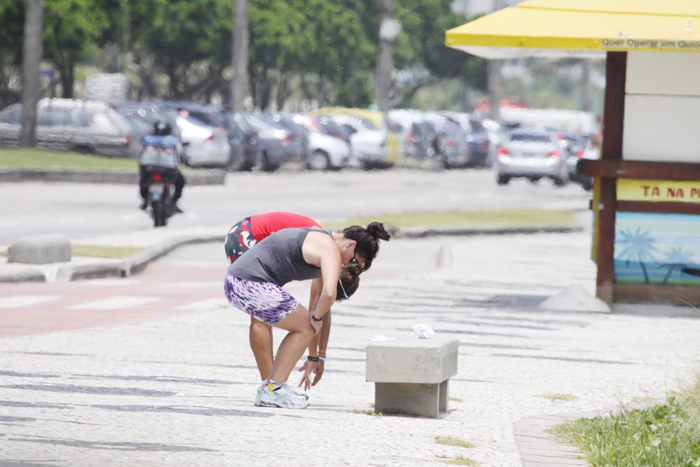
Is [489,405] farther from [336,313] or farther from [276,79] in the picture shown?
[276,79]

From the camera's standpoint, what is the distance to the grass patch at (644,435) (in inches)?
287

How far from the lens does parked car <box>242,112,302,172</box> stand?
42.3 metres

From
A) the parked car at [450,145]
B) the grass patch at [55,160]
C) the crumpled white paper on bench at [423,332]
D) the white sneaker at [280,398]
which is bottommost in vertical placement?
the parked car at [450,145]

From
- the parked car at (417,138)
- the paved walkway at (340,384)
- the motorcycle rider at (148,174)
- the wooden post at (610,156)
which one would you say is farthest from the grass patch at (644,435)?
the parked car at (417,138)

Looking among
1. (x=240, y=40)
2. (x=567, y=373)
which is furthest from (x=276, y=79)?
(x=567, y=373)

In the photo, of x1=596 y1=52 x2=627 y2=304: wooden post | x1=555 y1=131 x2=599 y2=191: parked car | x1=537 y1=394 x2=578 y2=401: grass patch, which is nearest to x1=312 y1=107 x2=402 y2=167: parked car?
Answer: x1=555 y1=131 x2=599 y2=191: parked car

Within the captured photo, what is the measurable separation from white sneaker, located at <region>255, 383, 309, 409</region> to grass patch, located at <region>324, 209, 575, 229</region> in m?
15.4

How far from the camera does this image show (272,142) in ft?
139

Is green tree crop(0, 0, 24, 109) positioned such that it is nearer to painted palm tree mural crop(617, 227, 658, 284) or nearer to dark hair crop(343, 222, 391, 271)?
painted palm tree mural crop(617, 227, 658, 284)

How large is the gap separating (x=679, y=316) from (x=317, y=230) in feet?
23.9

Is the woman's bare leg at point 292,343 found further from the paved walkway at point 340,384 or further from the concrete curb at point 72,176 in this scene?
the concrete curb at point 72,176

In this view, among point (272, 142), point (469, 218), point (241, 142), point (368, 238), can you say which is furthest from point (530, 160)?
point (368, 238)

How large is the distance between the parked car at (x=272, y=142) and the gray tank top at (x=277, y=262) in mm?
33440

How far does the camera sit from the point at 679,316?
15.2m
